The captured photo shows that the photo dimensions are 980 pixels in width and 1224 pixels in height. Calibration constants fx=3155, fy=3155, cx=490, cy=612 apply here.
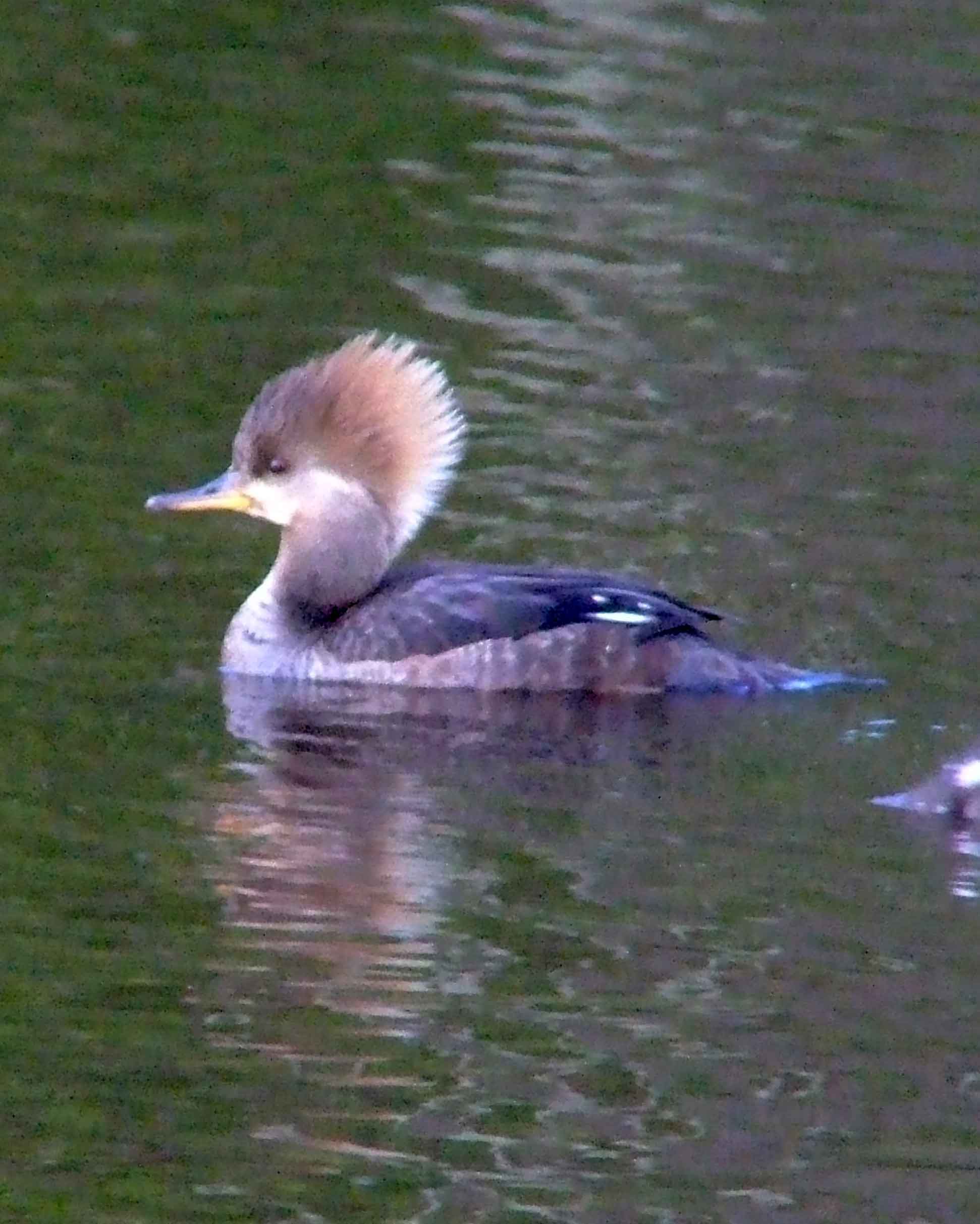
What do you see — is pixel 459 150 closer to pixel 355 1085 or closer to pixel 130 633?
pixel 130 633

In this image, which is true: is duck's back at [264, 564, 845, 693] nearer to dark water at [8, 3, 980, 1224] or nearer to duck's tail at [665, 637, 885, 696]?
duck's tail at [665, 637, 885, 696]

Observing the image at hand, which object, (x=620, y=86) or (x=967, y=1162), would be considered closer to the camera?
(x=967, y=1162)

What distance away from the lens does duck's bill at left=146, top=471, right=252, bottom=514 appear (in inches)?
414

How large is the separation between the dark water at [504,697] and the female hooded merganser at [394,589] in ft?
0.51

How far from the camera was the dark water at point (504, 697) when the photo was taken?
6.69 meters

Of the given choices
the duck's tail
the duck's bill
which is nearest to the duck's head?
the duck's bill

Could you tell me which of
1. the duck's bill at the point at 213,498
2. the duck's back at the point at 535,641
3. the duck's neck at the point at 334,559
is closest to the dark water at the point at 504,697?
the duck's back at the point at 535,641

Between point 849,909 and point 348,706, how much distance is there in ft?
8.10

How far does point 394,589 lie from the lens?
1032cm

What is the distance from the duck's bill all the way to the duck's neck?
224mm

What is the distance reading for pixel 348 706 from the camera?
9.94m

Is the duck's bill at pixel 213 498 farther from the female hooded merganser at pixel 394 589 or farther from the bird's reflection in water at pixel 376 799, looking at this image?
the bird's reflection in water at pixel 376 799

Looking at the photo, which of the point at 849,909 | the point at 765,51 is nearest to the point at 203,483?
the point at 849,909

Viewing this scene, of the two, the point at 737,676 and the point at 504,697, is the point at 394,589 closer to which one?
the point at 504,697
